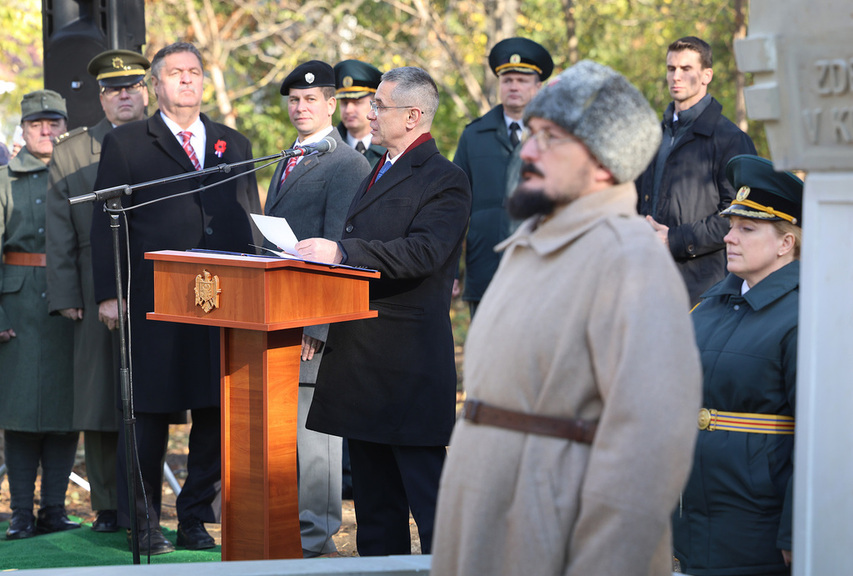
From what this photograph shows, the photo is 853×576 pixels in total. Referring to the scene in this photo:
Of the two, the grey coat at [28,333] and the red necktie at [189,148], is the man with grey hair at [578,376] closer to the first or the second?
the red necktie at [189,148]

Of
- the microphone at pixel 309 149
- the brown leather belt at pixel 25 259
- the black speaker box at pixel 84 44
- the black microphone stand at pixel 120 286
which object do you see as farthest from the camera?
the black speaker box at pixel 84 44

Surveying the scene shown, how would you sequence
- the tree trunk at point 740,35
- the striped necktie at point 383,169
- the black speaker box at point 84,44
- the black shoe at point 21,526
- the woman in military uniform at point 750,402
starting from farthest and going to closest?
the tree trunk at point 740,35 → the black speaker box at point 84,44 → the black shoe at point 21,526 → the striped necktie at point 383,169 → the woman in military uniform at point 750,402

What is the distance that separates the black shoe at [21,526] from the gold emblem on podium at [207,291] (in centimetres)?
253

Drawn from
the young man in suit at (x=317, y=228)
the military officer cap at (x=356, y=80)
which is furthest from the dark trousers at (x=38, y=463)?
the military officer cap at (x=356, y=80)

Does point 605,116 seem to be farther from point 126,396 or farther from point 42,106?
point 42,106

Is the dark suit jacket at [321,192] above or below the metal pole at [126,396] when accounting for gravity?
above

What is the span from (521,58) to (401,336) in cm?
292

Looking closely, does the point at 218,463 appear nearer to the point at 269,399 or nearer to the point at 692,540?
the point at 269,399

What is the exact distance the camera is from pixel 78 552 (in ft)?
17.3

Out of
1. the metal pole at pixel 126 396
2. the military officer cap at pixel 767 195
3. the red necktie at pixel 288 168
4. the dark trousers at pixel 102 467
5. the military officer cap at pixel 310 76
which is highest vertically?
the military officer cap at pixel 310 76

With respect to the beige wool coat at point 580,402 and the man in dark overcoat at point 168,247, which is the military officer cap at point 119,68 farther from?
the beige wool coat at point 580,402

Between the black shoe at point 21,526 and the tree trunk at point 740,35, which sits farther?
the tree trunk at point 740,35

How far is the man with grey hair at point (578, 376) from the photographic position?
6.92 feet

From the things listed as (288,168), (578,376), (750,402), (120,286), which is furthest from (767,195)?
(288,168)
